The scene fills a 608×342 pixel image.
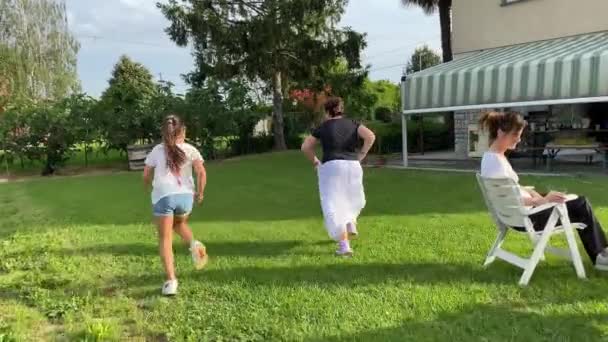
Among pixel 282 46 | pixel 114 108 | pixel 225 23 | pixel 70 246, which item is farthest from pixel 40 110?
pixel 70 246

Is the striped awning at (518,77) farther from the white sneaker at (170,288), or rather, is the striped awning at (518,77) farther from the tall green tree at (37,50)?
the tall green tree at (37,50)

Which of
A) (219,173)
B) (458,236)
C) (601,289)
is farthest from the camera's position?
(219,173)

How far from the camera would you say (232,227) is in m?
7.88

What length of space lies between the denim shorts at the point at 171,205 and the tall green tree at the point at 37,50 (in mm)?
30307

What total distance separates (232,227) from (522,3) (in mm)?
11645

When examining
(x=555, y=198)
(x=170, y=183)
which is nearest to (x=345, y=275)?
(x=170, y=183)

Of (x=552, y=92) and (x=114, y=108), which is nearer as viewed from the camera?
(x=552, y=92)

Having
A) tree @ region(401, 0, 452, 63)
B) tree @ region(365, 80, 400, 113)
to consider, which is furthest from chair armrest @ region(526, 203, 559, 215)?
tree @ region(365, 80, 400, 113)

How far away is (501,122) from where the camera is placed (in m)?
5.08

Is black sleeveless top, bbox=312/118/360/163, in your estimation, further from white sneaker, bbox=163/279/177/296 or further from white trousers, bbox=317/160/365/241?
white sneaker, bbox=163/279/177/296

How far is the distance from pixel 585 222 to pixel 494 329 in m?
1.73

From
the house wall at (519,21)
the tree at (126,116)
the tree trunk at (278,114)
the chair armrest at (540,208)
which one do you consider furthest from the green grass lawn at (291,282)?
the tree trunk at (278,114)

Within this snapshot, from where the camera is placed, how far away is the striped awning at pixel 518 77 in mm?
11531

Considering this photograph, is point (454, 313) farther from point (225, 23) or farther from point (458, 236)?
point (225, 23)
